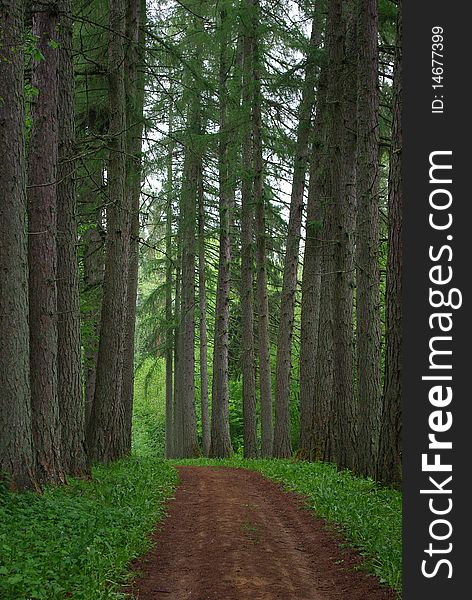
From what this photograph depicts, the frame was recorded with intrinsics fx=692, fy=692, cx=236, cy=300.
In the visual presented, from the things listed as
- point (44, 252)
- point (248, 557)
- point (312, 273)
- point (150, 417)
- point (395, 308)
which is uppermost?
point (312, 273)

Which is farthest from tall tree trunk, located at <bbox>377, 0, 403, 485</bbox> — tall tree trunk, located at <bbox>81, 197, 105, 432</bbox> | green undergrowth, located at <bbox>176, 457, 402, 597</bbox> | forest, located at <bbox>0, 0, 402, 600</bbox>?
tall tree trunk, located at <bbox>81, 197, 105, 432</bbox>

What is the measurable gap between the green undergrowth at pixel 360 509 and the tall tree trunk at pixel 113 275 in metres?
3.50

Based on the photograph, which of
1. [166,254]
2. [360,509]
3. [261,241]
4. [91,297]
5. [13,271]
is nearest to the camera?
[13,271]

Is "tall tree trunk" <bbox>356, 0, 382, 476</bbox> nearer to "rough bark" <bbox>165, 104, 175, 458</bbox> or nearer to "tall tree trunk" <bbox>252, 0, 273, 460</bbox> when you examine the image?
"tall tree trunk" <bbox>252, 0, 273, 460</bbox>

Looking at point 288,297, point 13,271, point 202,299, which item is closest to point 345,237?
point 288,297

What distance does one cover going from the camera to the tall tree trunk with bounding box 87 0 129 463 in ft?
41.5

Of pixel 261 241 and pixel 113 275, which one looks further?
pixel 261 241

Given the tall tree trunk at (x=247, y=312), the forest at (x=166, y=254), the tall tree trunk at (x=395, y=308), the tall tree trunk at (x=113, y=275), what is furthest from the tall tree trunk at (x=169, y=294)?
the tall tree trunk at (x=395, y=308)

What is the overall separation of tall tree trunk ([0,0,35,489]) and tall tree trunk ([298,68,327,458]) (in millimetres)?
8053

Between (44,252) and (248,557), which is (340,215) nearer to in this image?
(44,252)

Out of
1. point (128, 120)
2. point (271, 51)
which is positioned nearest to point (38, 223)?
point (128, 120)

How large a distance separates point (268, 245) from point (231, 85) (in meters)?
5.15

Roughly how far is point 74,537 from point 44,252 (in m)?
4.17

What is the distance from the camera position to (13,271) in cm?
829
